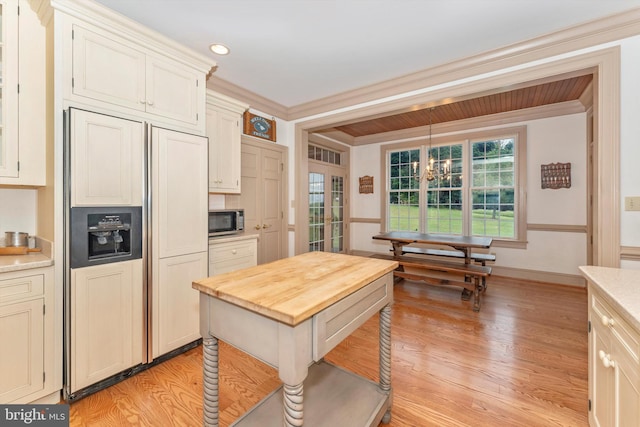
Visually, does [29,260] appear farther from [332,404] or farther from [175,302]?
[332,404]

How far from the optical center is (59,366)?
1.77 metres

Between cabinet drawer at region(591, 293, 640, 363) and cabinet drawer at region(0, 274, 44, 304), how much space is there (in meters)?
2.92

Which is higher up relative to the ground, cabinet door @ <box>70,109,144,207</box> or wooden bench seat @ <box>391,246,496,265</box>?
cabinet door @ <box>70,109,144,207</box>

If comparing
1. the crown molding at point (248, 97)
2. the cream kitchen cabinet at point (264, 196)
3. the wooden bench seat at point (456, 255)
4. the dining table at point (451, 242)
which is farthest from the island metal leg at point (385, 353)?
the crown molding at point (248, 97)

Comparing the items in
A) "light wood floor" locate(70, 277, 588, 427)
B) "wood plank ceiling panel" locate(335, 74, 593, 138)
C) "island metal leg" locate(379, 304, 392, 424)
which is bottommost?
"light wood floor" locate(70, 277, 588, 427)

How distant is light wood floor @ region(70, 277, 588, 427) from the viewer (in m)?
1.72

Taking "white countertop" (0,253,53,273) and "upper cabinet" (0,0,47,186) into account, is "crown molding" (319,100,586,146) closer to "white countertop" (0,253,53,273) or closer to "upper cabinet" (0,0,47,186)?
"upper cabinet" (0,0,47,186)

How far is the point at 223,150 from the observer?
301 cm

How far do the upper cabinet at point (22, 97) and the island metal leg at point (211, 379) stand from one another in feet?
5.45

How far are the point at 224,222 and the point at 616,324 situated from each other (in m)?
2.96

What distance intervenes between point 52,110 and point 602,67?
410 centimetres

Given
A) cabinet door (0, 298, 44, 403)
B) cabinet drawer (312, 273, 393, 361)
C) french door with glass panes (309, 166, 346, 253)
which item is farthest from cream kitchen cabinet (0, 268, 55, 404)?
french door with glass panes (309, 166, 346, 253)

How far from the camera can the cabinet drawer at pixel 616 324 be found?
3.26 feet

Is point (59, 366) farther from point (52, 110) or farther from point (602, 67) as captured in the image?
point (602, 67)
